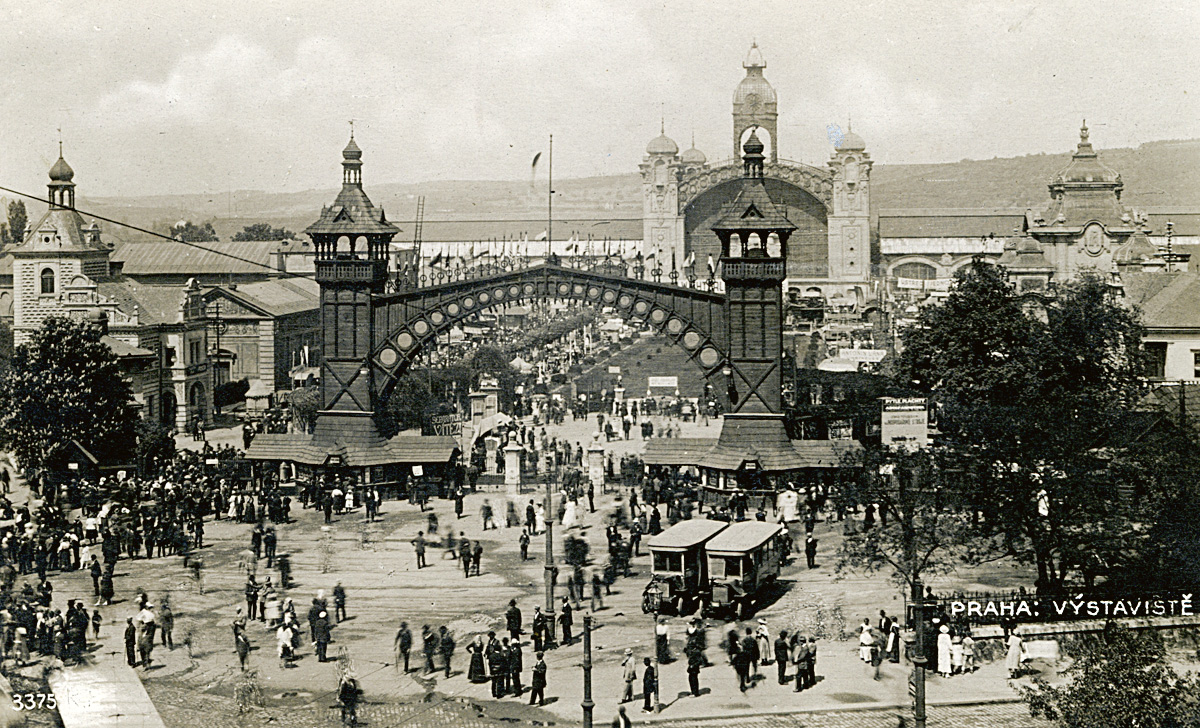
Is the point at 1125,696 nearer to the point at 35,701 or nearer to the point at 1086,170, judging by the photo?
the point at 35,701

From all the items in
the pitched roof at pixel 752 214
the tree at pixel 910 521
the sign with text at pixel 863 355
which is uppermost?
the pitched roof at pixel 752 214

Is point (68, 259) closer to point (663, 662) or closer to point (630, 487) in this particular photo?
point (630, 487)

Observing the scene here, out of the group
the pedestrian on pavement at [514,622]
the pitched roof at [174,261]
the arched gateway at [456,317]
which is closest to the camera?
the pedestrian on pavement at [514,622]

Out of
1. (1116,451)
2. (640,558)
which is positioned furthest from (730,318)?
(1116,451)

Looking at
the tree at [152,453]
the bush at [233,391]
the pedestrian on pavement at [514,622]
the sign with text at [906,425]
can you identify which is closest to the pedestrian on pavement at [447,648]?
the pedestrian on pavement at [514,622]

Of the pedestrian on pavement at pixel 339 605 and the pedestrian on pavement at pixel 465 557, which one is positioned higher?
the pedestrian on pavement at pixel 465 557

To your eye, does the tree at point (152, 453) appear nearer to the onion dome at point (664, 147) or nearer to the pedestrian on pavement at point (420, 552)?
the pedestrian on pavement at point (420, 552)
